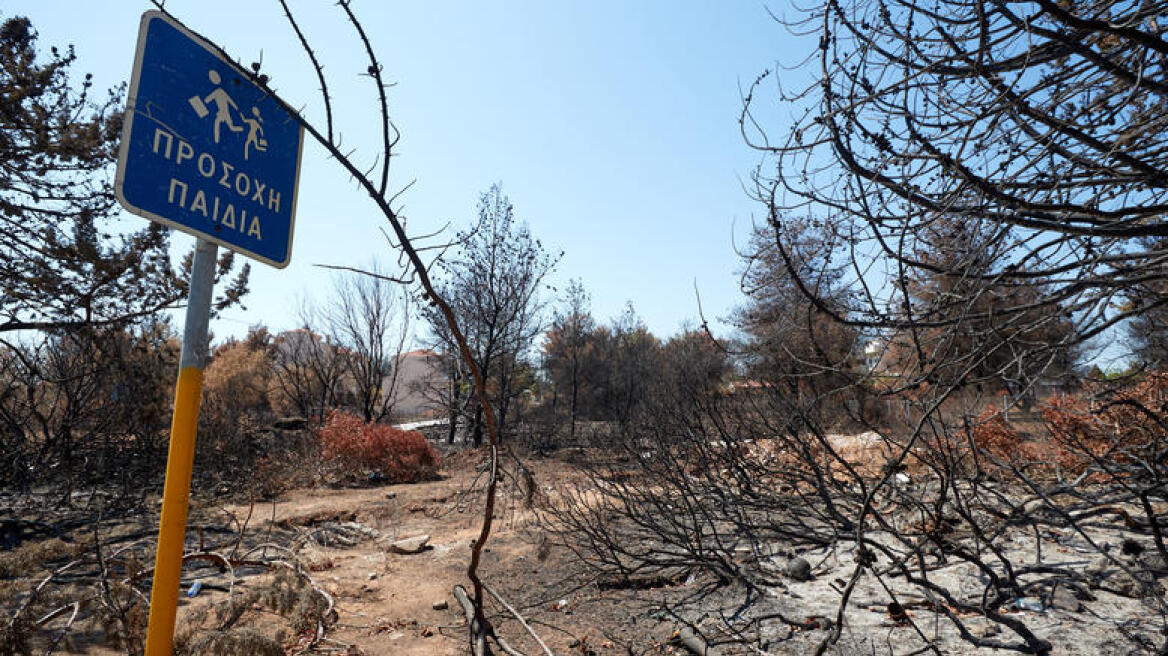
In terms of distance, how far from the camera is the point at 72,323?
7016mm

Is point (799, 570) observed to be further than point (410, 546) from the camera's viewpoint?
No

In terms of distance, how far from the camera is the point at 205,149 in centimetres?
157

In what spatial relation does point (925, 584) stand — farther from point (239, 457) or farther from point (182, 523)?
point (239, 457)

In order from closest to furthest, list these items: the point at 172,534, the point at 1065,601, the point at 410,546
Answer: the point at 172,534, the point at 1065,601, the point at 410,546

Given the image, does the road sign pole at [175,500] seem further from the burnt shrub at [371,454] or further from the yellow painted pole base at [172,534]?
the burnt shrub at [371,454]

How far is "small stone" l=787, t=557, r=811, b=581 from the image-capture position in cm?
407

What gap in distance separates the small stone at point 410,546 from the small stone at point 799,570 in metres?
4.00

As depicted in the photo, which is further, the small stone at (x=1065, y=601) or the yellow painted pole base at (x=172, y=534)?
the small stone at (x=1065, y=601)

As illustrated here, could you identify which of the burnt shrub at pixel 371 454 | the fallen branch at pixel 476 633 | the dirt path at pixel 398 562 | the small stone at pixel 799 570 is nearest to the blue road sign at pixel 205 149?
the dirt path at pixel 398 562

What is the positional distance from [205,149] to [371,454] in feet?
41.3

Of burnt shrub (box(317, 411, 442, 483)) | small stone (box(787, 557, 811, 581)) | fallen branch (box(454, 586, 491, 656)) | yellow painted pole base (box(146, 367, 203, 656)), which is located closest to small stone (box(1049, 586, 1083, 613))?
small stone (box(787, 557, 811, 581))

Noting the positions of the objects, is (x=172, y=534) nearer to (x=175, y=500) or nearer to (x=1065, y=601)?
(x=175, y=500)

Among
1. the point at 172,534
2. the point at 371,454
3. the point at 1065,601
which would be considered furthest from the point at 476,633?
the point at 371,454

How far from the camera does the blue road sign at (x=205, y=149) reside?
1.43m
